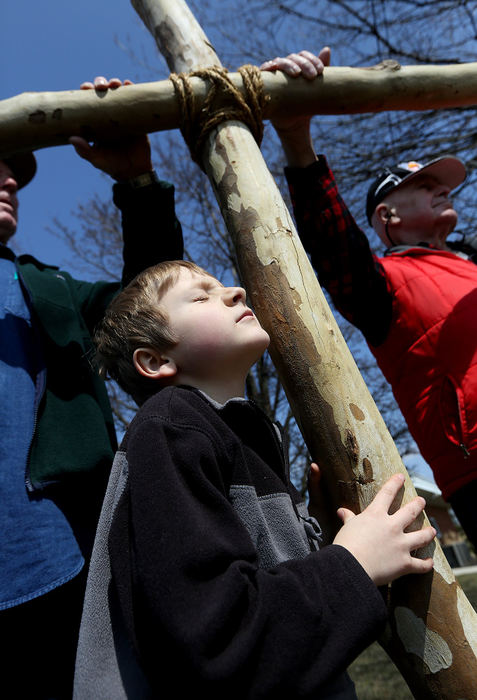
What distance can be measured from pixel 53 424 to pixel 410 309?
4.33 ft

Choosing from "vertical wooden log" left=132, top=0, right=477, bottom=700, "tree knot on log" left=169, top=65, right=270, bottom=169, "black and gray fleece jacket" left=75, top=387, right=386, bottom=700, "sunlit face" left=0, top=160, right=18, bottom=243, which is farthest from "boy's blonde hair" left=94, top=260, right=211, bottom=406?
"sunlit face" left=0, top=160, right=18, bottom=243

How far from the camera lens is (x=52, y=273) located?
79.0 inches

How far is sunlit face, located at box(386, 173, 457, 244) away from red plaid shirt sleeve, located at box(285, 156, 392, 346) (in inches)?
23.1

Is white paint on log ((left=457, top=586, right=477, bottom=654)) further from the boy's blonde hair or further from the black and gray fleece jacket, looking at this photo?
the boy's blonde hair

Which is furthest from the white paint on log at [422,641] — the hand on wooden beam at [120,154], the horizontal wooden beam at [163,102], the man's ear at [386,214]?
the man's ear at [386,214]

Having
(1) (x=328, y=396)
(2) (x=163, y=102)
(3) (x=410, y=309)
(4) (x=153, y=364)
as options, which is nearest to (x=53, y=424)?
(4) (x=153, y=364)

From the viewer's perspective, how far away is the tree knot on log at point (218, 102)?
175 cm

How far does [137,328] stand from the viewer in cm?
153

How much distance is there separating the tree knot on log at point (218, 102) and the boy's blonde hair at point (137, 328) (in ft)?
1.64

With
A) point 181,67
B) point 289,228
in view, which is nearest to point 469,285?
point 289,228

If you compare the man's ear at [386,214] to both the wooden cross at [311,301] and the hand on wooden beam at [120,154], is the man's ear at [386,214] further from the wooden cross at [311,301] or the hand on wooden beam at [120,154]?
the hand on wooden beam at [120,154]

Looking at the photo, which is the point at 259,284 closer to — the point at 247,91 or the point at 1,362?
the point at 247,91

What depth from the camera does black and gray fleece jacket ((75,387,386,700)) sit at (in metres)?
0.90

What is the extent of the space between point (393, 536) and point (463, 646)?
0.28 m
